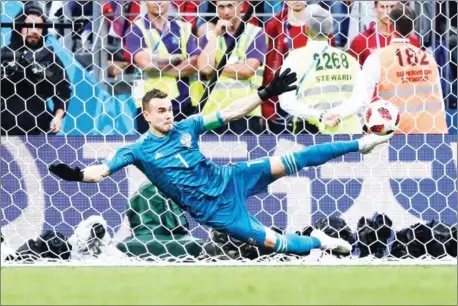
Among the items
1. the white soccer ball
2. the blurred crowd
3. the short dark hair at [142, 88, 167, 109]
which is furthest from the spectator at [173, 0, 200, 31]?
the white soccer ball

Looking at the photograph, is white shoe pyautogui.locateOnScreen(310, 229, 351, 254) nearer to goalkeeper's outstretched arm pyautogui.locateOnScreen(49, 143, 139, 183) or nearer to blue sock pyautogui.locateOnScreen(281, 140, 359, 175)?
blue sock pyautogui.locateOnScreen(281, 140, 359, 175)

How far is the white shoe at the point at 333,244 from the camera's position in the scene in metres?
6.09

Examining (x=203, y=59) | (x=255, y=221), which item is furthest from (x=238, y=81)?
(x=255, y=221)

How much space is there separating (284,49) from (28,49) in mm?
1297

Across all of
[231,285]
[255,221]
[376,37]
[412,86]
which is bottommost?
[231,285]

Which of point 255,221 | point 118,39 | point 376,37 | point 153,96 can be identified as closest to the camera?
point 153,96

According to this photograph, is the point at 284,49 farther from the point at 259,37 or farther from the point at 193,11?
the point at 193,11

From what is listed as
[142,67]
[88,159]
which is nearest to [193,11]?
[142,67]

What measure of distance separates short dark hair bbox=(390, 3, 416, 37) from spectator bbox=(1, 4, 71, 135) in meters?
1.71

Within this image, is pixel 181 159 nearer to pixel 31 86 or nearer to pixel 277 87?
pixel 277 87

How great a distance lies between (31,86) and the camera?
21.7 ft

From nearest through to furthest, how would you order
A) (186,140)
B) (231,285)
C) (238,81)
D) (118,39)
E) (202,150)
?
(231,285) → (186,140) → (202,150) → (238,81) → (118,39)

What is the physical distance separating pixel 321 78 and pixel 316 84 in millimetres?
41

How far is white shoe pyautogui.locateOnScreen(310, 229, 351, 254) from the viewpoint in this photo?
20.0 feet
